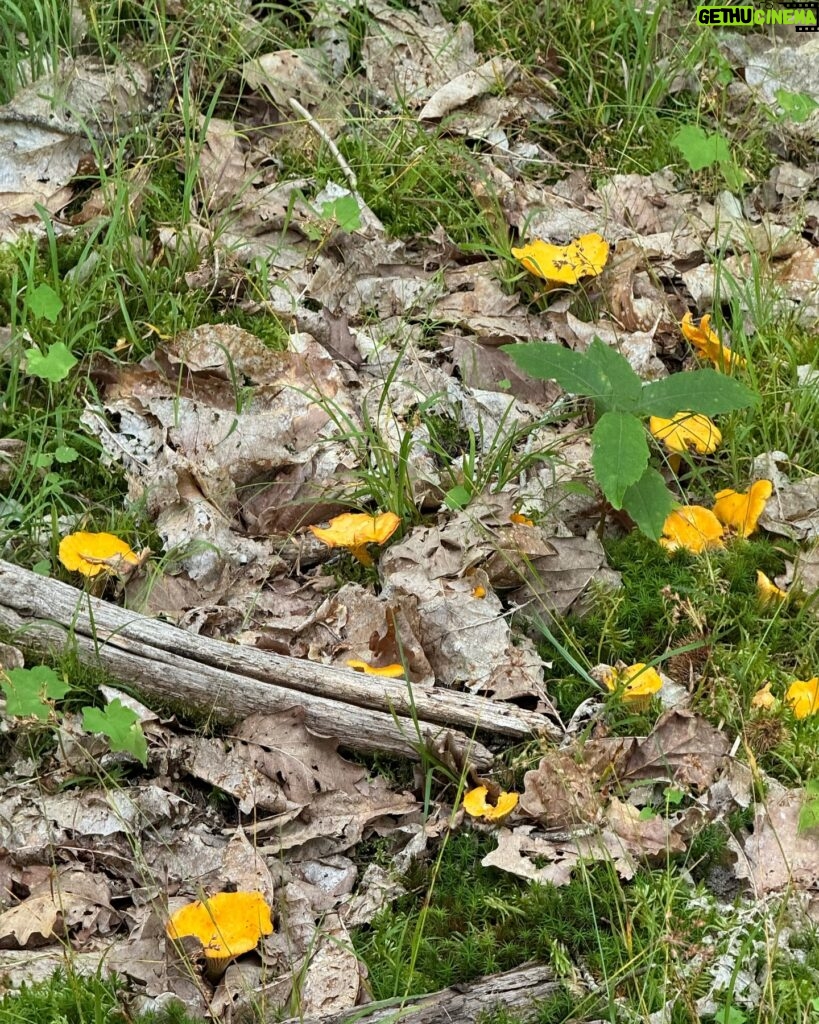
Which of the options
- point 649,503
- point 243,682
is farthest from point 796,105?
point 243,682

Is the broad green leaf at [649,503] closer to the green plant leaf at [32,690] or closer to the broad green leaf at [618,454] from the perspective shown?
the broad green leaf at [618,454]

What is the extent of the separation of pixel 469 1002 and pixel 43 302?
2.92 meters

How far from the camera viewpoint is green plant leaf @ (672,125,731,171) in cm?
484

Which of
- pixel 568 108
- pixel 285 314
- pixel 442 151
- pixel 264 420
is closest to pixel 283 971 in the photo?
pixel 264 420

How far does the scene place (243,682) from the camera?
342 centimetres

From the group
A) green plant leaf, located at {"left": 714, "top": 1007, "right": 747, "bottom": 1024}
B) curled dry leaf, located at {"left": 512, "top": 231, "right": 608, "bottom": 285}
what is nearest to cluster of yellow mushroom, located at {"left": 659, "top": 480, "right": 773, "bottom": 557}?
curled dry leaf, located at {"left": 512, "top": 231, "right": 608, "bottom": 285}

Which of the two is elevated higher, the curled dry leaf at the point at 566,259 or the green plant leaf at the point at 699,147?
the green plant leaf at the point at 699,147

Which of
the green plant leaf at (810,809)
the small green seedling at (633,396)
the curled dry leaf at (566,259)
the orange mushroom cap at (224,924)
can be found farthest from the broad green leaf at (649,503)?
the orange mushroom cap at (224,924)

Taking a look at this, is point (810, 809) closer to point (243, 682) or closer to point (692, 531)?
point (692, 531)

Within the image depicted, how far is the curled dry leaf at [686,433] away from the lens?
4039 mm

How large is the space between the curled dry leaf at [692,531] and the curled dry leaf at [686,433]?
0.27 meters

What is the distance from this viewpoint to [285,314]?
Answer: 4695mm

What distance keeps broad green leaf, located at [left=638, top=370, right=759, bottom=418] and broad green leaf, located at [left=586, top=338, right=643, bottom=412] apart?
0.04m

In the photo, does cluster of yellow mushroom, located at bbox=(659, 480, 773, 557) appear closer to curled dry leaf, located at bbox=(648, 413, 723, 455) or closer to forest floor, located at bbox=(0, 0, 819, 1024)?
forest floor, located at bbox=(0, 0, 819, 1024)
